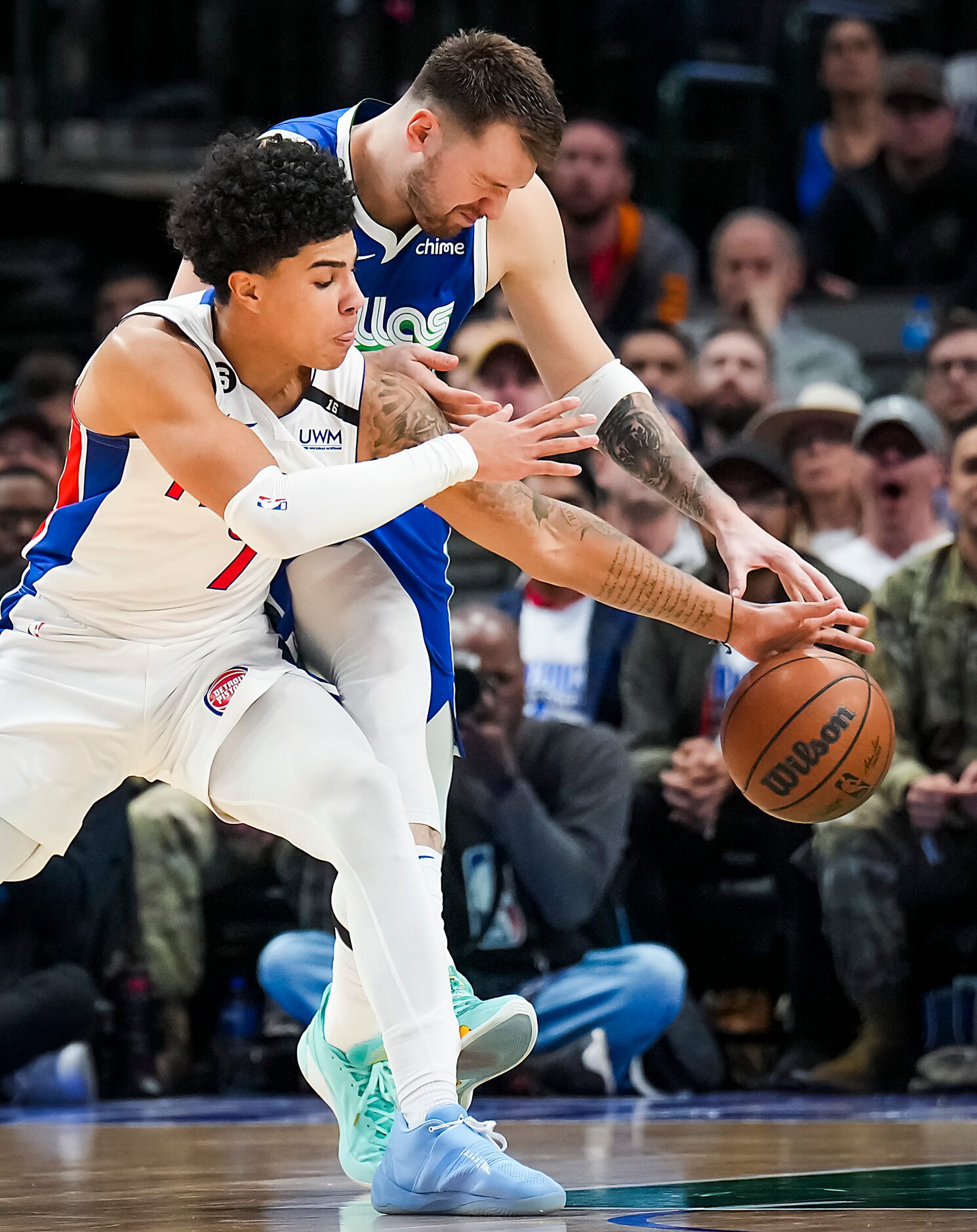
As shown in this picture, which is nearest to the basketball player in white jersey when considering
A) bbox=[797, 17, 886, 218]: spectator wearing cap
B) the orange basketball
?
the orange basketball

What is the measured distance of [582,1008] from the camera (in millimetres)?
5602

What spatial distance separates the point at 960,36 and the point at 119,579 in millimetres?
7795

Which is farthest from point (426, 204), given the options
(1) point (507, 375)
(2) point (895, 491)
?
(1) point (507, 375)

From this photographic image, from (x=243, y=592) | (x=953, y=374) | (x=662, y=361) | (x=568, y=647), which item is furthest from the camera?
(x=662, y=361)

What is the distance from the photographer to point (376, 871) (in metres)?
3.17

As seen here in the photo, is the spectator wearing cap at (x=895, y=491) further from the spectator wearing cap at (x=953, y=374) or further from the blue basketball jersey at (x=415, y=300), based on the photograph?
the blue basketball jersey at (x=415, y=300)

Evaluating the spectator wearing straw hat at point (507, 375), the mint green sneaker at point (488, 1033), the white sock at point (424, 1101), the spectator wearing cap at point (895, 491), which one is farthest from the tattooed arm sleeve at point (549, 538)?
the spectator wearing straw hat at point (507, 375)

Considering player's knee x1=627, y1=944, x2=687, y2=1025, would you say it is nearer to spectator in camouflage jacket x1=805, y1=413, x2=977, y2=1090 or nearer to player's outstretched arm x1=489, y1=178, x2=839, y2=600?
spectator in camouflage jacket x1=805, y1=413, x2=977, y2=1090

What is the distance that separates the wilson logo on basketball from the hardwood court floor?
29.7 inches

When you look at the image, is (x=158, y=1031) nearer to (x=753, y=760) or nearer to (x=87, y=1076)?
(x=87, y=1076)

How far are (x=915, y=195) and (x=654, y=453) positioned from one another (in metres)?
5.14

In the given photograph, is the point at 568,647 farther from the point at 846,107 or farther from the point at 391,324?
the point at 846,107

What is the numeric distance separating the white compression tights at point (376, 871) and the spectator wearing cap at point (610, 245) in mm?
5394

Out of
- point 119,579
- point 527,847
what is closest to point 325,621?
point 119,579
